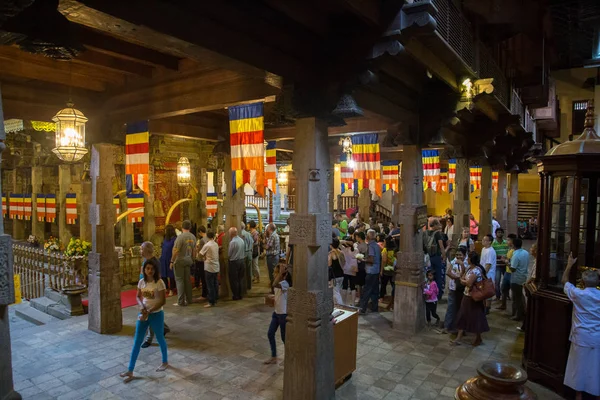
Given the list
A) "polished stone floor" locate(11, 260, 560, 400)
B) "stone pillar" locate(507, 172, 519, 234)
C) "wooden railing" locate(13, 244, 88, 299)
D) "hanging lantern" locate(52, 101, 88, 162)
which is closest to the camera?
"polished stone floor" locate(11, 260, 560, 400)

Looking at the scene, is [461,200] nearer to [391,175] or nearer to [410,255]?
[391,175]

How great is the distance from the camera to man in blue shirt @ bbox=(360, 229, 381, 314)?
9594 millimetres

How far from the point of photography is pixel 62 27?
3.10 meters

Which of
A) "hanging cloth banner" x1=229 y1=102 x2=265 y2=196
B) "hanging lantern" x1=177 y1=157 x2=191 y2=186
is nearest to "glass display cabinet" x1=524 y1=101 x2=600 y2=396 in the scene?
"hanging cloth banner" x1=229 y1=102 x2=265 y2=196

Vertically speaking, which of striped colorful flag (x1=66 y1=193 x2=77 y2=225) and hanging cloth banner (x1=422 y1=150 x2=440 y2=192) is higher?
hanging cloth banner (x1=422 y1=150 x2=440 y2=192)

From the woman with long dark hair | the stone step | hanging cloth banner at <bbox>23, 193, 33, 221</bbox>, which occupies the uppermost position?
hanging cloth banner at <bbox>23, 193, 33, 221</bbox>

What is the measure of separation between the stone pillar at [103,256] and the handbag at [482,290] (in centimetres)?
733

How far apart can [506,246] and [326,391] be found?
7627mm

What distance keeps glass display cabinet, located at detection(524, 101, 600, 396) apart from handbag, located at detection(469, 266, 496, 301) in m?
0.69

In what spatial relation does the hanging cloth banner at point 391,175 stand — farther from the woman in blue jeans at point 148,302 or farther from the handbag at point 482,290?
the woman in blue jeans at point 148,302

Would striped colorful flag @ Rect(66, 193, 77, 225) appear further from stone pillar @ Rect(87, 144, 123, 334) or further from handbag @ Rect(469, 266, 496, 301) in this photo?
handbag @ Rect(469, 266, 496, 301)

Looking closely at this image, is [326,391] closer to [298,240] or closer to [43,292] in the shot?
[298,240]

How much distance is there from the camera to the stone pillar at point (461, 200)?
1451cm

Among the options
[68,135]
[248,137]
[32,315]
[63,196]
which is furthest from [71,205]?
[248,137]
